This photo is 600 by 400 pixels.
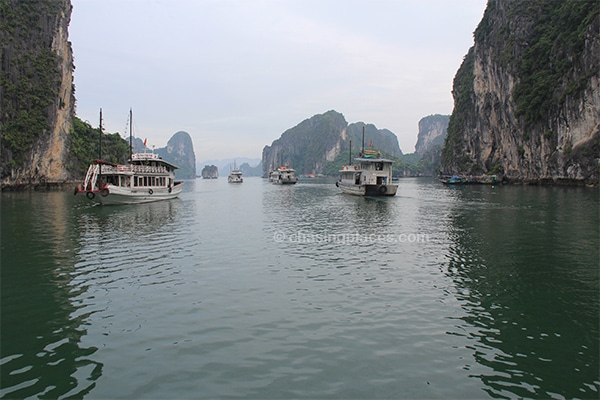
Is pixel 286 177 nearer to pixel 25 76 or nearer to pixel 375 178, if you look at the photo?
pixel 375 178

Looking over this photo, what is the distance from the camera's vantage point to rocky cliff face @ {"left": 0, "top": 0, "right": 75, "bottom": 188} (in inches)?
2495

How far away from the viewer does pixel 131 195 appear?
151 ft

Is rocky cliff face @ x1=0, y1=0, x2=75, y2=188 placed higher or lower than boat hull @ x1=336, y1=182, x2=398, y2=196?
higher

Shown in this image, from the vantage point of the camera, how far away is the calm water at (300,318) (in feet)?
24.3

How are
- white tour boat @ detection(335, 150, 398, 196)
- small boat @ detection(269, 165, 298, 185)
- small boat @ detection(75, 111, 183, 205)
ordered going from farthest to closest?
small boat @ detection(269, 165, 298, 185), white tour boat @ detection(335, 150, 398, 196), small boat @ detection(75, 111, 183, 205)

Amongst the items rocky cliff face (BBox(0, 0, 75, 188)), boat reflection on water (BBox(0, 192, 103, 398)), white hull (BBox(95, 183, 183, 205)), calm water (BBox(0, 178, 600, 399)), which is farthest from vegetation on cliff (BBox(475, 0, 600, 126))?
rocky cliff face (BBox(0, 0, 75, 188))

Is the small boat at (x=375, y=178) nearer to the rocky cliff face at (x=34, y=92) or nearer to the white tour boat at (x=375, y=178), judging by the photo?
the white tour boat at (x=375, y=178)

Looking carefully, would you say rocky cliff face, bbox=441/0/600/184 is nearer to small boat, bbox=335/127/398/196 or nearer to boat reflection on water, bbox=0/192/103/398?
small boat, bbox=335/127/398/196

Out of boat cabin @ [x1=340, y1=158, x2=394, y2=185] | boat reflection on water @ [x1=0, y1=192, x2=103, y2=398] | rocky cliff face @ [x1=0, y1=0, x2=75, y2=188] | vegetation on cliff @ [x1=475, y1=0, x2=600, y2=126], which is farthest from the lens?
vegetation on cliff @ [x1=475, y1=0, x2=600, y2=126]

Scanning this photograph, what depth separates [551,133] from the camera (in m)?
74.6

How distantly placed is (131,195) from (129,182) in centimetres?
205

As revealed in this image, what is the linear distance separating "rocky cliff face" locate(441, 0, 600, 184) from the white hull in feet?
214

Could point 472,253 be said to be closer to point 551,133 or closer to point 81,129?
point 551,133

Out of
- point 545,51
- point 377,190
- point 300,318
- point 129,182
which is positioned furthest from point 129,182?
point 545,51
